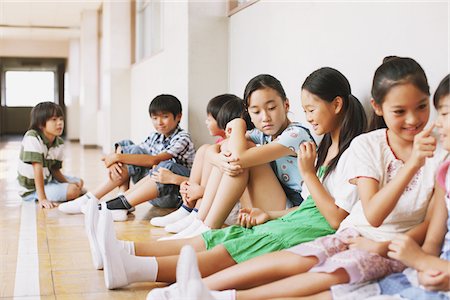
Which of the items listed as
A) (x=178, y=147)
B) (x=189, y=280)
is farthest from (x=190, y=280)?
Result: (x=178, y=147)

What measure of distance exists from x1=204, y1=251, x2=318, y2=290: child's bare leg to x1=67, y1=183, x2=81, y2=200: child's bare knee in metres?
2.54

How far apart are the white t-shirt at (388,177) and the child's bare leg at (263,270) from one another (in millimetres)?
199

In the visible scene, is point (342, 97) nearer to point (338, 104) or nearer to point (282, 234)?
point (338, 104)

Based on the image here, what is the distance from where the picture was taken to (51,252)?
278 cm

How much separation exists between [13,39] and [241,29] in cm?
1234

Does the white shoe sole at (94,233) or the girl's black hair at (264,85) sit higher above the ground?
the girl's black hair at (264,85)

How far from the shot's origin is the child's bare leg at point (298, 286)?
5.53ft

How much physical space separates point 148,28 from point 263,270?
520 cm

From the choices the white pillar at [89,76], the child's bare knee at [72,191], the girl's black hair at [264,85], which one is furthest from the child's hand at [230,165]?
the white pillar at [89,76]

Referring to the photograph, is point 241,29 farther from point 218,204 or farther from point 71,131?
point 71,131

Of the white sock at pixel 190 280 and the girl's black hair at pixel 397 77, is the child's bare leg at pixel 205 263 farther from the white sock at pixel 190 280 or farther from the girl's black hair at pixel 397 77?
the girl's black hair at pixel 397 77

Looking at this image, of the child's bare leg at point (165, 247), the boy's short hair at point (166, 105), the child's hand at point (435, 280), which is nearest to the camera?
the child's hand at point (435, 280)

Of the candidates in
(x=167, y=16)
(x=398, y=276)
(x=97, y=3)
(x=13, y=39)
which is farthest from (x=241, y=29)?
(x=13, y=39)

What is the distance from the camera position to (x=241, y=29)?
165 inches
